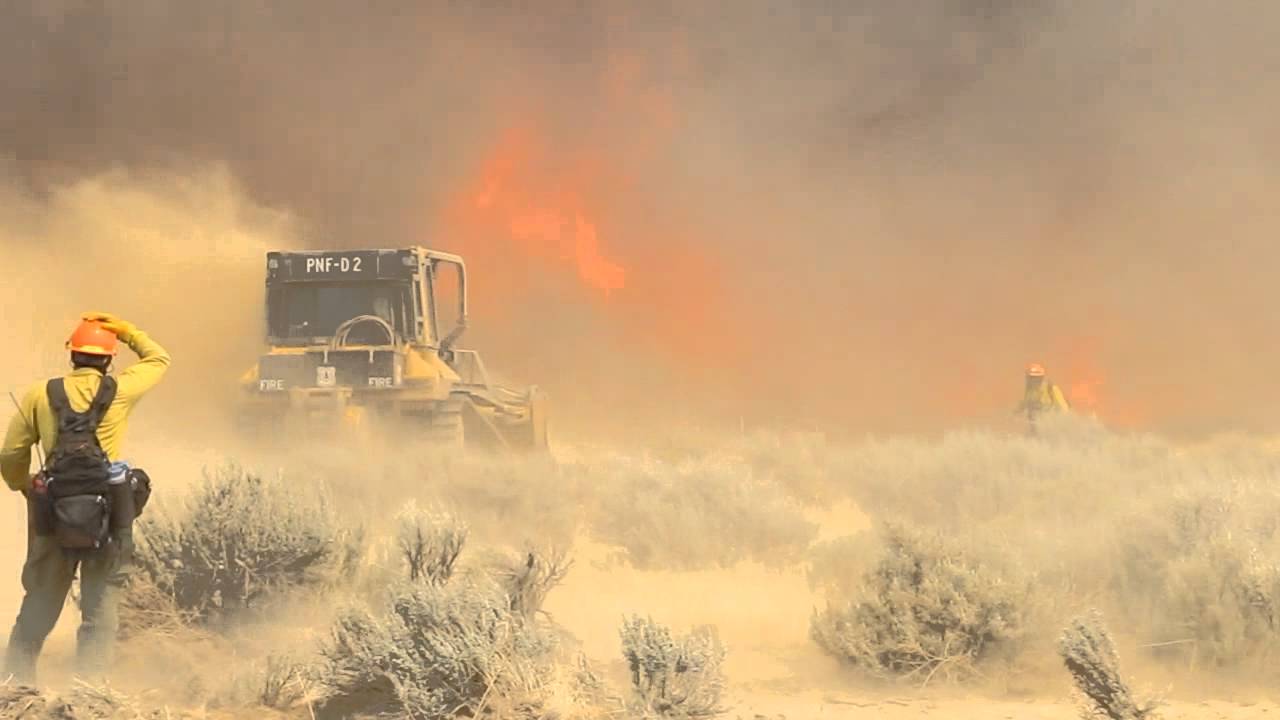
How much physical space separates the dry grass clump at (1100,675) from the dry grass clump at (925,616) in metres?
1.14

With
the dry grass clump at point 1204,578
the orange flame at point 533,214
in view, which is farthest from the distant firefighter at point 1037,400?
the orange flame at point 533,214

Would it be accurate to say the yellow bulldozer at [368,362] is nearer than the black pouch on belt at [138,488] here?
No

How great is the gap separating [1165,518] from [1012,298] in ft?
91.4

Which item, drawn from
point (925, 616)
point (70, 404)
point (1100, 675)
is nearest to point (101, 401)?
point (70, 404)

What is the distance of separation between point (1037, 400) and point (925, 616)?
1246 centimetres

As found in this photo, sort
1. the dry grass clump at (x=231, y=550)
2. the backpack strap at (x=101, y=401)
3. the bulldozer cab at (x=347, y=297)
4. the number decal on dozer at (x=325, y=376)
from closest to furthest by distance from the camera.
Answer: the backpack strap at (x=101, y=401) < the dry grass clump at (x=231, y=550) < the number decal on dozer at (x=325, y=376) < the bulldozer cab at (x=347, y=297)

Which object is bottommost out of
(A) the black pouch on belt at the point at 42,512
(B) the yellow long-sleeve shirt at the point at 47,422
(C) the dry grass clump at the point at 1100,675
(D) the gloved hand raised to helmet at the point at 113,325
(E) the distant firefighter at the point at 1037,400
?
(C) the dry grass clump at the point at 1100,675

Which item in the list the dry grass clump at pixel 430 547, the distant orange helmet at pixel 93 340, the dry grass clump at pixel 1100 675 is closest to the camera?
the dry grass clump at pixel 1100 675

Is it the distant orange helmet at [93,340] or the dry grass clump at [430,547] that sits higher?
the distant orange helmet at [93,340]

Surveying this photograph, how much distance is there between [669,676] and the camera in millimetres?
4992

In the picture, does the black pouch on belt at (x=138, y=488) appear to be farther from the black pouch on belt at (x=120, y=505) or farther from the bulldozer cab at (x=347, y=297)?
the bulldozer cab at (x=347, y=297)

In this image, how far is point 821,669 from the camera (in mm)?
6637

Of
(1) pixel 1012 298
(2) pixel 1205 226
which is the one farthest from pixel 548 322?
Result: (2) pixel 1205 226

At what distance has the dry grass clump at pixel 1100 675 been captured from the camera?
5.04 metres
